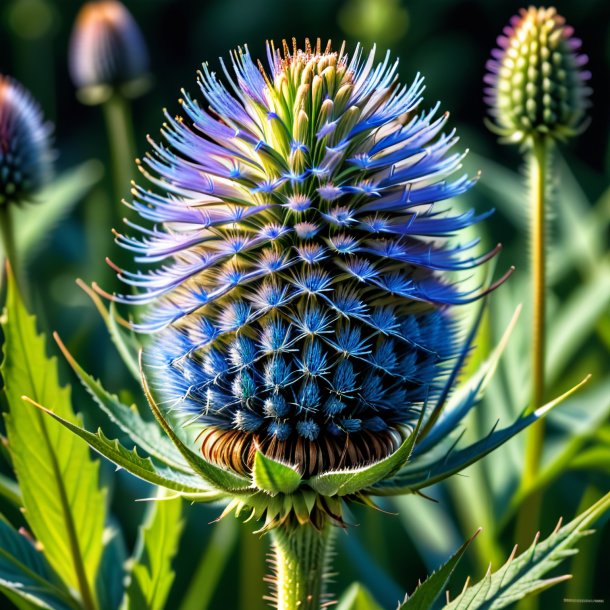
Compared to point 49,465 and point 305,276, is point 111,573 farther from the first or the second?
point 305,276

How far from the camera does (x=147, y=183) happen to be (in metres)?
3.82

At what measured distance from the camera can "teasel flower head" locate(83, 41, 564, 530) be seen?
151cm

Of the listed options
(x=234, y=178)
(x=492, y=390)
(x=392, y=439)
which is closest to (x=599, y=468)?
(x=492, y=390)

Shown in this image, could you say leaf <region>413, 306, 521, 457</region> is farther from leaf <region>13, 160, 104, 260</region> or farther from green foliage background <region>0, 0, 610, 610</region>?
leaf <region>13, 160, 104, 260</region>

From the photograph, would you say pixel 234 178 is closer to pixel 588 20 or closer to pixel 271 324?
pixel 271 324

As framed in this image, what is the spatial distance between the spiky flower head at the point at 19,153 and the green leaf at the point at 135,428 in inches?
39.6

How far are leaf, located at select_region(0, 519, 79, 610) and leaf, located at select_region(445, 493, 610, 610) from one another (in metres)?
0.79

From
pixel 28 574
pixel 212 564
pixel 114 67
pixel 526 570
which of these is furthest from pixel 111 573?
pixel 114 67

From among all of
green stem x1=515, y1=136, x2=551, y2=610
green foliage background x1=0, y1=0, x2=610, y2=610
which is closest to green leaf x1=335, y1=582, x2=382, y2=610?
green foliage background x1=0, y1=0, x2=610, y2=610

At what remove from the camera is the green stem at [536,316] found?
6.88 feet

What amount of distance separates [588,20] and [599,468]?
4661 millimetres

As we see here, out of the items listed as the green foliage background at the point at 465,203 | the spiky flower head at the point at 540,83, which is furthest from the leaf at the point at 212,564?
the spiky flower head at the point at 540,83

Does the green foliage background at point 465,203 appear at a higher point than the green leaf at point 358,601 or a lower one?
higher

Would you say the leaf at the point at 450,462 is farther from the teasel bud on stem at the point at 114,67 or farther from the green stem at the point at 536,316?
the teasel bud on stem at the point at 114,67
